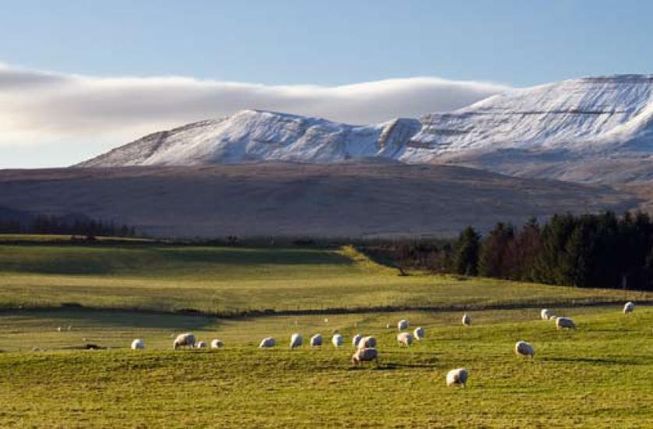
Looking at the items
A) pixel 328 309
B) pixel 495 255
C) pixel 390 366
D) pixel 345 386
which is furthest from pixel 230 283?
pixel 345 386

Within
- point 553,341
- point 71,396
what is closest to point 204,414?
point 71,396

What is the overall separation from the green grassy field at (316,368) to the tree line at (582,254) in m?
11.5

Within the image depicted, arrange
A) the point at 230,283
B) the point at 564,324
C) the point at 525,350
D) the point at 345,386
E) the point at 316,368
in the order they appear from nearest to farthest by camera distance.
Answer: the point at 345,386 < the point at 316,368 < the point at 525,350 < the point at 564,324 < the point at 230,283

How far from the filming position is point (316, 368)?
87.1 ft

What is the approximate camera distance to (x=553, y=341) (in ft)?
110

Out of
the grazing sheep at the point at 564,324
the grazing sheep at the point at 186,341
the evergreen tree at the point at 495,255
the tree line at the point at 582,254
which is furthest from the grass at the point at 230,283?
the grazing sheep at the point at 186,341

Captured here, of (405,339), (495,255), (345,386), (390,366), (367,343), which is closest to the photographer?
(345,386)

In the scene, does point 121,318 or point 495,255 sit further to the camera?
point 495,255

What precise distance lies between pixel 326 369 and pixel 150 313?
24520 millimetres

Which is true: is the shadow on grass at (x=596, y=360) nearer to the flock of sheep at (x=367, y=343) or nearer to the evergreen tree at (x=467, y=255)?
the flock of sheep at (x=367, y=343)

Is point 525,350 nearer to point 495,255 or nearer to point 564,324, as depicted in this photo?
point 564,324

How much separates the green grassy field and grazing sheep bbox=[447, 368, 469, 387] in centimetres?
32

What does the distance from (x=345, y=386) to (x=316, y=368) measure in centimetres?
227

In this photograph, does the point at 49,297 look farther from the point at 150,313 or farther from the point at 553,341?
the point at 553,341
